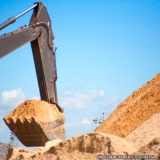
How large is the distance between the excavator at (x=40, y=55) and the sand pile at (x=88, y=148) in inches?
186

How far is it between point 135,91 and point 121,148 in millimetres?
13277

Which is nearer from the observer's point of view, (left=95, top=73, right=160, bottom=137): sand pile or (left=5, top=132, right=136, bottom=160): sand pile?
(left=5, top=132, right=136, bottom=160): sand pile

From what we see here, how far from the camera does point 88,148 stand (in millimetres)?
3672

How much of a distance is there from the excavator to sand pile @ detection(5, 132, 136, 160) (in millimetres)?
4716

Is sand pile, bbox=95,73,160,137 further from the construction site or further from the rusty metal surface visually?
the rusty metal surface

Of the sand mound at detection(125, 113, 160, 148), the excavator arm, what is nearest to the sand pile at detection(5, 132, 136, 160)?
the sand mound at detection(125, 113, 160, 148)

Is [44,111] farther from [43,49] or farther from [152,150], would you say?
[152,150]

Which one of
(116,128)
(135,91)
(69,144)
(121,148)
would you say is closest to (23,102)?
(116,128)

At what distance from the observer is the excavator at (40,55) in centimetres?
879

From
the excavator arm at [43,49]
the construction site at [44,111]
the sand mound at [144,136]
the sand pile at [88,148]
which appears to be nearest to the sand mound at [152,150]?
the sand pile at [88,148]

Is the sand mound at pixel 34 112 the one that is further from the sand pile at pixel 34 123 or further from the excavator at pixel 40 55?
the excavator at pixel 40 55

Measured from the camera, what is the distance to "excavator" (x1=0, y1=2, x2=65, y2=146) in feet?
28.8

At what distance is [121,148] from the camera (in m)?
3.39

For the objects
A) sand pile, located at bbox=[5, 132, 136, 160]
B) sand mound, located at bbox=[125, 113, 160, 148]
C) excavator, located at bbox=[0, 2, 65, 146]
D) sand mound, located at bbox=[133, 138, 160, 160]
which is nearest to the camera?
sand mound, located at bbox=[133, 138, 160, 160]
